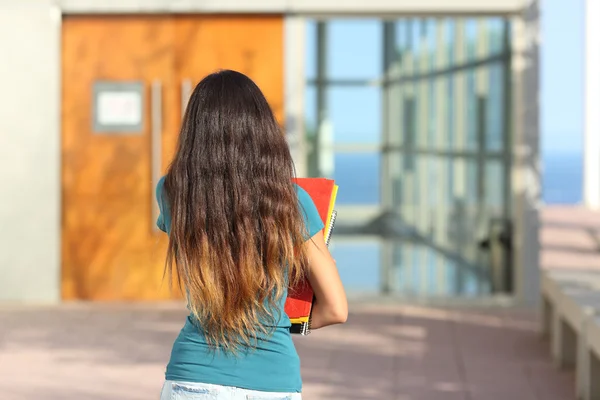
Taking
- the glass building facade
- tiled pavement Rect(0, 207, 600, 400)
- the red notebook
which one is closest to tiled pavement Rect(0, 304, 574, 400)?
tiled pavement Rect(0, 207, 600, 400)

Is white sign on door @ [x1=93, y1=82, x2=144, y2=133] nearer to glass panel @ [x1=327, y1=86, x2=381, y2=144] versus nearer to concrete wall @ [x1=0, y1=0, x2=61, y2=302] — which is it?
concrete wall @ [x1=0, y1=0, x2=61, y2=302]

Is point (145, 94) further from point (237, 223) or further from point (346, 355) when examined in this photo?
point (237, 223)

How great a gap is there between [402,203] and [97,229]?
2.63 metres

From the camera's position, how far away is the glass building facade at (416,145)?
9977 millimetres

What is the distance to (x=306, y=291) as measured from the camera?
9.19ft

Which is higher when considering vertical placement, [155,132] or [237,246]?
[155,132]

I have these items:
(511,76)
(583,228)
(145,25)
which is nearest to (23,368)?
(145,25)

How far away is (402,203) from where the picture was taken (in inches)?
404

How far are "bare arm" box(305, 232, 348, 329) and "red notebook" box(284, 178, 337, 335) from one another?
0.03 m

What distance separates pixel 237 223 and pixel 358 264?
7633mm

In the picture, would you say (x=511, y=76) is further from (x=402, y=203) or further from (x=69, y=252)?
(x=69, y=252)

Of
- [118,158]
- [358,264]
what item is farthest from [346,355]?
[118,158]

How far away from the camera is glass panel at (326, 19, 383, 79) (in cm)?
1003

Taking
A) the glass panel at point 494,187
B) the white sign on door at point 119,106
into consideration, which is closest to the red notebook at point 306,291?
the white sign on door at point 119,106
